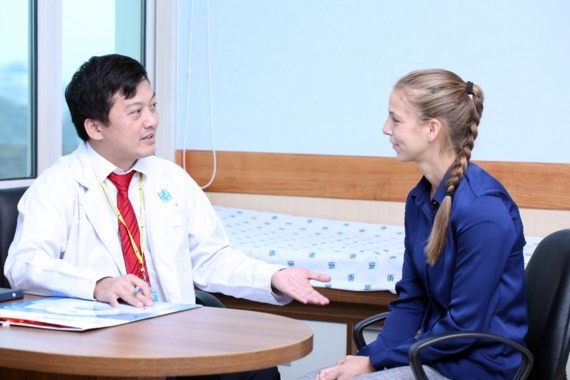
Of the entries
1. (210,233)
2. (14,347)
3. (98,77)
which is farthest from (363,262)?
(14,347)

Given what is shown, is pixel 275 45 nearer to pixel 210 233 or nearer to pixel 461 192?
pixel 210 233

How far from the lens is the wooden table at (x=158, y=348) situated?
1313 millimetres

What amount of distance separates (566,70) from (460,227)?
195 cm

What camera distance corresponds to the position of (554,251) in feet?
6.46

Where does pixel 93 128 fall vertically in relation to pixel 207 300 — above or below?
above

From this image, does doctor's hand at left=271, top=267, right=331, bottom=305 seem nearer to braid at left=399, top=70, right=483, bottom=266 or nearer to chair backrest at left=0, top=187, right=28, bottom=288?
braid at left=399, top=70, right=483, bottom=266

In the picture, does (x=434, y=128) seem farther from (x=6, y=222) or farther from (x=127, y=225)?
(x=6, y=222)

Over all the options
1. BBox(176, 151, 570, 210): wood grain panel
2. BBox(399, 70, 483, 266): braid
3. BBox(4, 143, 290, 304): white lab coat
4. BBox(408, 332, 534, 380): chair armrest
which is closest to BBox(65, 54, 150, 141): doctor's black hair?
BBox(4, 143, 290, 304): white lab coat

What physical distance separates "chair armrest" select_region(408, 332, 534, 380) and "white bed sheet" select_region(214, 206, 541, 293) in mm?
1062

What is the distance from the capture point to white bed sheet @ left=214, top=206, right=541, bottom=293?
2.89 metres

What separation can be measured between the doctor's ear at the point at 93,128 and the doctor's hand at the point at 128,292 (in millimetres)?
577

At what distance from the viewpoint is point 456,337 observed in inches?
66.9

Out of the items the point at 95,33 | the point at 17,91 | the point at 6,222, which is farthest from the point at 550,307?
the point at 95,33

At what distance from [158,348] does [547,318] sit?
971mm
